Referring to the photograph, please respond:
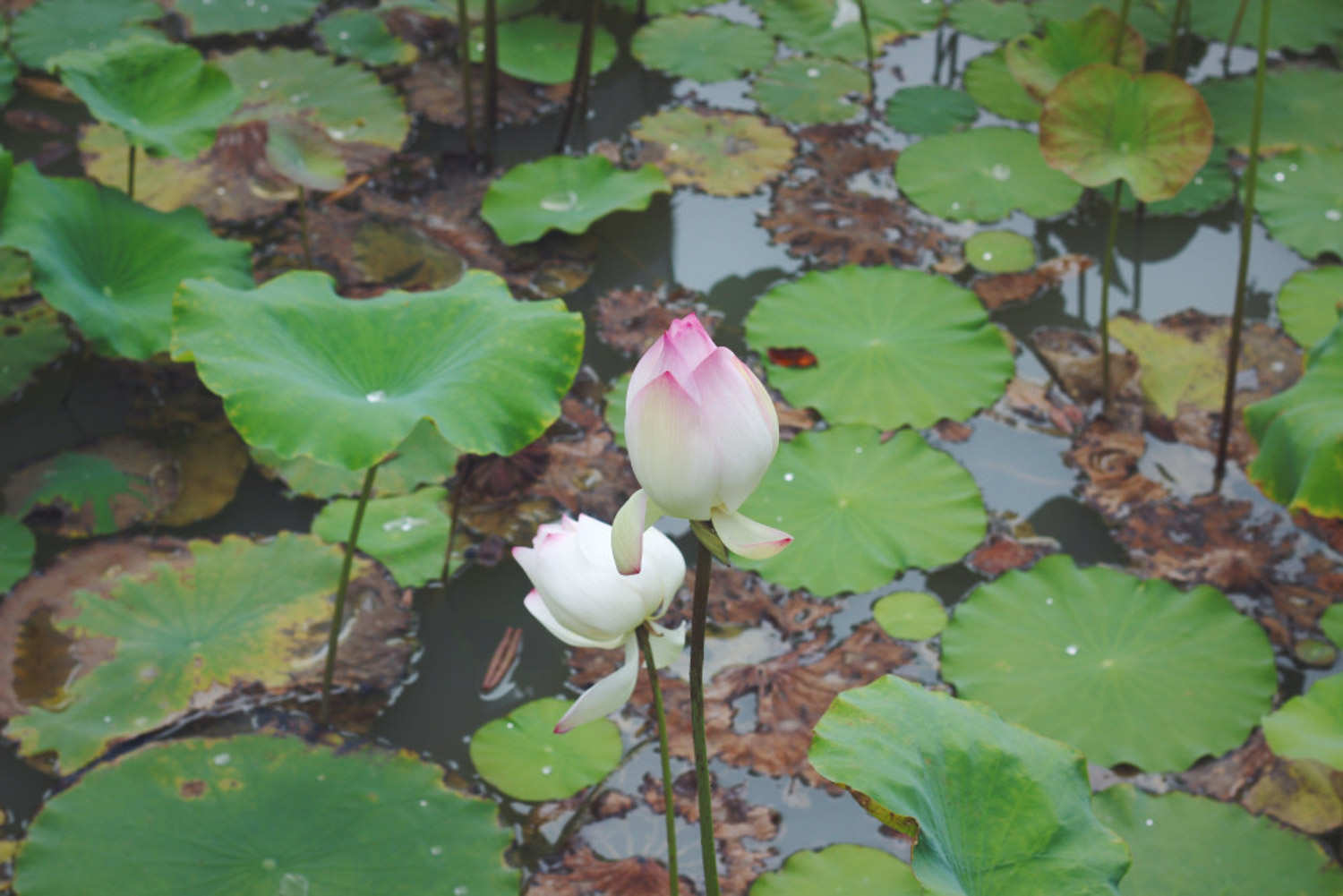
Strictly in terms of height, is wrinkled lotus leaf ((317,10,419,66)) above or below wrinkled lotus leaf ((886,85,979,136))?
above

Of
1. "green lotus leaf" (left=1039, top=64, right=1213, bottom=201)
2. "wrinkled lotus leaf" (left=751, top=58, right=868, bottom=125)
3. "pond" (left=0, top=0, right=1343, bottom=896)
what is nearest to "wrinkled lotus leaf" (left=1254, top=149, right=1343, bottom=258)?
"pond" (left=0, top=0, right=1343, bottom=896)

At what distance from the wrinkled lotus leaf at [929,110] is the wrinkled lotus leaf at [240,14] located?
6.35ft

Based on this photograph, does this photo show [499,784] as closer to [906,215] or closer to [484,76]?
[906,215]

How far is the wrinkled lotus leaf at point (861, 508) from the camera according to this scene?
2.20 meters

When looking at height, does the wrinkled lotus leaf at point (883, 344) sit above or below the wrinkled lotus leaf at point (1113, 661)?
above

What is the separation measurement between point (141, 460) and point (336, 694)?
2.54 feet

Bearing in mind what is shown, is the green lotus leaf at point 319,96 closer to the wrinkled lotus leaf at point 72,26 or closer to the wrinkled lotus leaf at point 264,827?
the wrinkled lotus leaf at point 72,26

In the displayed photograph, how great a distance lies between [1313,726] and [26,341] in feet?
8.78

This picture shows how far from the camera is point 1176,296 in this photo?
2.94 meters

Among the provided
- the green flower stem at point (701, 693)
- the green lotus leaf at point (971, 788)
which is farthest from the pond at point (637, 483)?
the green flower stem at point (701, 693)

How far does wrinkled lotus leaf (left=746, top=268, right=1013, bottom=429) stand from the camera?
2.51m

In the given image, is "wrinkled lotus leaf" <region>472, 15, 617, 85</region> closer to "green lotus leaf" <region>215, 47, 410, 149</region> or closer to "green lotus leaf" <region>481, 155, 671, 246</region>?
"green lotus leaf" <region>215, 47, 410, 149</region>

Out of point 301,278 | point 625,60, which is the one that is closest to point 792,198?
point 625,60

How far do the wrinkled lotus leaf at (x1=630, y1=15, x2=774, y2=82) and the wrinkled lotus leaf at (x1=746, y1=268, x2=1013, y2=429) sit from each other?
3.79 feet
